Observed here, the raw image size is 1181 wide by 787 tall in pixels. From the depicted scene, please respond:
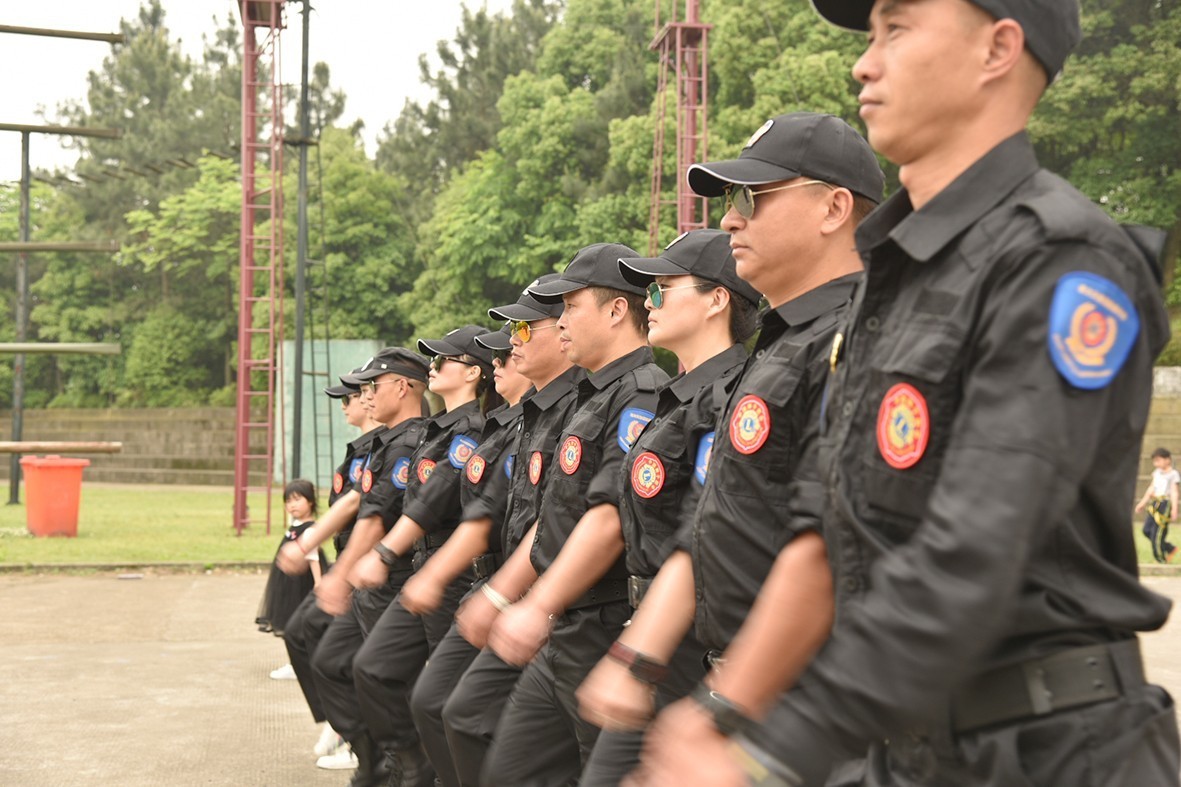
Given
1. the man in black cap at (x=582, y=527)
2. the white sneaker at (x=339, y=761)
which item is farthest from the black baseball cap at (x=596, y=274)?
the white sneaker at (x=339, y=761)

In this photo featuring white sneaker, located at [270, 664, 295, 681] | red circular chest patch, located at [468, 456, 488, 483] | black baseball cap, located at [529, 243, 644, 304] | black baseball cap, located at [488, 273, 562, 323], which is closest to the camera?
black baseball cap, located at [529, 243, 644, 304]

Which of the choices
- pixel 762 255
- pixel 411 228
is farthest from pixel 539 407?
pixel 411 228

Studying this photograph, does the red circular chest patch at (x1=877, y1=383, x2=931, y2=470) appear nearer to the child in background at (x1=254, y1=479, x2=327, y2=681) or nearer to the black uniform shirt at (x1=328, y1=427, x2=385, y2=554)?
the black uniform shirt at (x1=328, y1=427, x2=385, y2=554)

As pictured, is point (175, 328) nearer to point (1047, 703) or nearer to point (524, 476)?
point (524, 476)

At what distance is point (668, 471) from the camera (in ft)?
12.9

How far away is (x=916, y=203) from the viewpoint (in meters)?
2.23

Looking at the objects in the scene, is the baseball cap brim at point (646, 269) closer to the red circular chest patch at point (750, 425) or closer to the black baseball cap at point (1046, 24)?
the red circular chest patch at point (750, 425)

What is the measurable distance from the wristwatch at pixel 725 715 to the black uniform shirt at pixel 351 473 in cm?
622

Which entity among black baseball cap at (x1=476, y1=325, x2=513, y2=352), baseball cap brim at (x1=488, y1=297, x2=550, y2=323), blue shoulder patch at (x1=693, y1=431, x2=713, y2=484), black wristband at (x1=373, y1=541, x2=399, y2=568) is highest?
baseball cap brim at (x1=488, y1=297, x2=550, y2=323)

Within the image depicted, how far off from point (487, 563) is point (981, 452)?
4.54 meters

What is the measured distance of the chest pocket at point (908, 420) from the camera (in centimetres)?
195

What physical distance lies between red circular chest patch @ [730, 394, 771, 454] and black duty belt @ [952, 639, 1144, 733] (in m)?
1.09

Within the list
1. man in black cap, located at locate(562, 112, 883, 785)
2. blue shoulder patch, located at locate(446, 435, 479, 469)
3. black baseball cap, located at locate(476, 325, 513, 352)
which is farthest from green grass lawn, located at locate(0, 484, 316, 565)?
man in black cap, located at locate(562, 112, 883, 785)

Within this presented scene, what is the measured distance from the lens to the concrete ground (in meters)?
7.72
